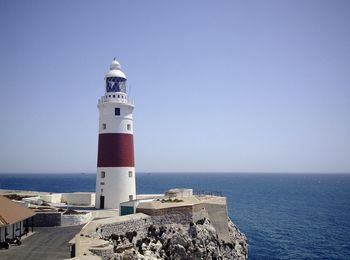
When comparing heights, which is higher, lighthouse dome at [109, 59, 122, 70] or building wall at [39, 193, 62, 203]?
lighthouse dome at [109, 59, 122, 70]

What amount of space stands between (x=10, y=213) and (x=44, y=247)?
3.96 meters

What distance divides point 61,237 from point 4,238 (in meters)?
A: 3.51

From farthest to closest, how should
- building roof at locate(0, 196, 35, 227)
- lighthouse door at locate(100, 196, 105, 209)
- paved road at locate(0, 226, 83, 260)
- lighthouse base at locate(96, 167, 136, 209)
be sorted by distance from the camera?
lighthouse door at locate(100, 196, 105, 209) < lighthouse base at locate(96, 167, 136, 209) < building roof at locate(0, 196, 35, 227) < paved road at locate(0, 226, 83, 260)

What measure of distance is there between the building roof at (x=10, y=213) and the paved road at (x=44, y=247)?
4.84 feet

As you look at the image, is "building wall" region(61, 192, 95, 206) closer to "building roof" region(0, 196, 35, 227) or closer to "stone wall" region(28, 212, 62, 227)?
"stone wall" region(28, 212, 62, 227)

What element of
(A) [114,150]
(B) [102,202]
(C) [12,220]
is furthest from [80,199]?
(C) [12,220]

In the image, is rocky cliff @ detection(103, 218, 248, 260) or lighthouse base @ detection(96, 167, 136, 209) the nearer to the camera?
rocky cliff @ detection(103, 218, 248, 260)

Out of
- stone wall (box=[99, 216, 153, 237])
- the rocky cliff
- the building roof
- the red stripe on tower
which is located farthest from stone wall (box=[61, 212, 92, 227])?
the red stripe on tower

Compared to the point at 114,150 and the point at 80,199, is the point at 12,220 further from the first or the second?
the point at 80,199

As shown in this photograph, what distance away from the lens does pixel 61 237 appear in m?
23.8

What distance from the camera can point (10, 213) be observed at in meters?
23.2

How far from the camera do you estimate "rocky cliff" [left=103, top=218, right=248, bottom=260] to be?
24.1 metres

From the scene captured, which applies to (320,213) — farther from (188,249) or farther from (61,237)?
(61,237)

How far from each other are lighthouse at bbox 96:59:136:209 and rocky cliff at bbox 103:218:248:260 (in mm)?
8299
